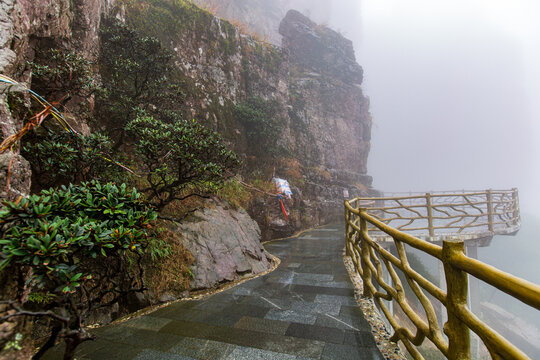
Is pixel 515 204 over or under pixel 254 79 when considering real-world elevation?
under

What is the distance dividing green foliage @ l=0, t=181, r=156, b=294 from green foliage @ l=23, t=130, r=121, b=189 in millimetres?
1653

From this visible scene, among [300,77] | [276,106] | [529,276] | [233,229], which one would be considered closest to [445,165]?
[529,276]

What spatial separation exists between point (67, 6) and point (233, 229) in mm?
6753

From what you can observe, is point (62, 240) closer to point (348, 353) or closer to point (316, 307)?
point (348, 353)

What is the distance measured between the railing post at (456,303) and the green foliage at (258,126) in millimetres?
11414

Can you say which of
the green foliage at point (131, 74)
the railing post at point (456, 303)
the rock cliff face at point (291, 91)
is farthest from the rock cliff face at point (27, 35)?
the railing post at point (456, 303)

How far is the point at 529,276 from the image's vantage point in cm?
3853

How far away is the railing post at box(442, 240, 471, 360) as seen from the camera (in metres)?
1.58

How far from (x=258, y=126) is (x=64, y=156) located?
968 cm

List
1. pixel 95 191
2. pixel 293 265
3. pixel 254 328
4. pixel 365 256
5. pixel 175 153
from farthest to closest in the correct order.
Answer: pixel 293 265
pixel 175 153
pixel 365 256
pixel 254 328
pixel 95 191

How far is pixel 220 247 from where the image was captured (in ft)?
19.1

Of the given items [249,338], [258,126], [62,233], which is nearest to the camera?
[62,233]

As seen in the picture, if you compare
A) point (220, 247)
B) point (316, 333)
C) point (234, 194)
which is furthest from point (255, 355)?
point (234, 194)

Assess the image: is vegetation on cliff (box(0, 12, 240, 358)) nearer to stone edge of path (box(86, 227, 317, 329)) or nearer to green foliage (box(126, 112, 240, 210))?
green foliage (box(126, 112, 240, 210))
